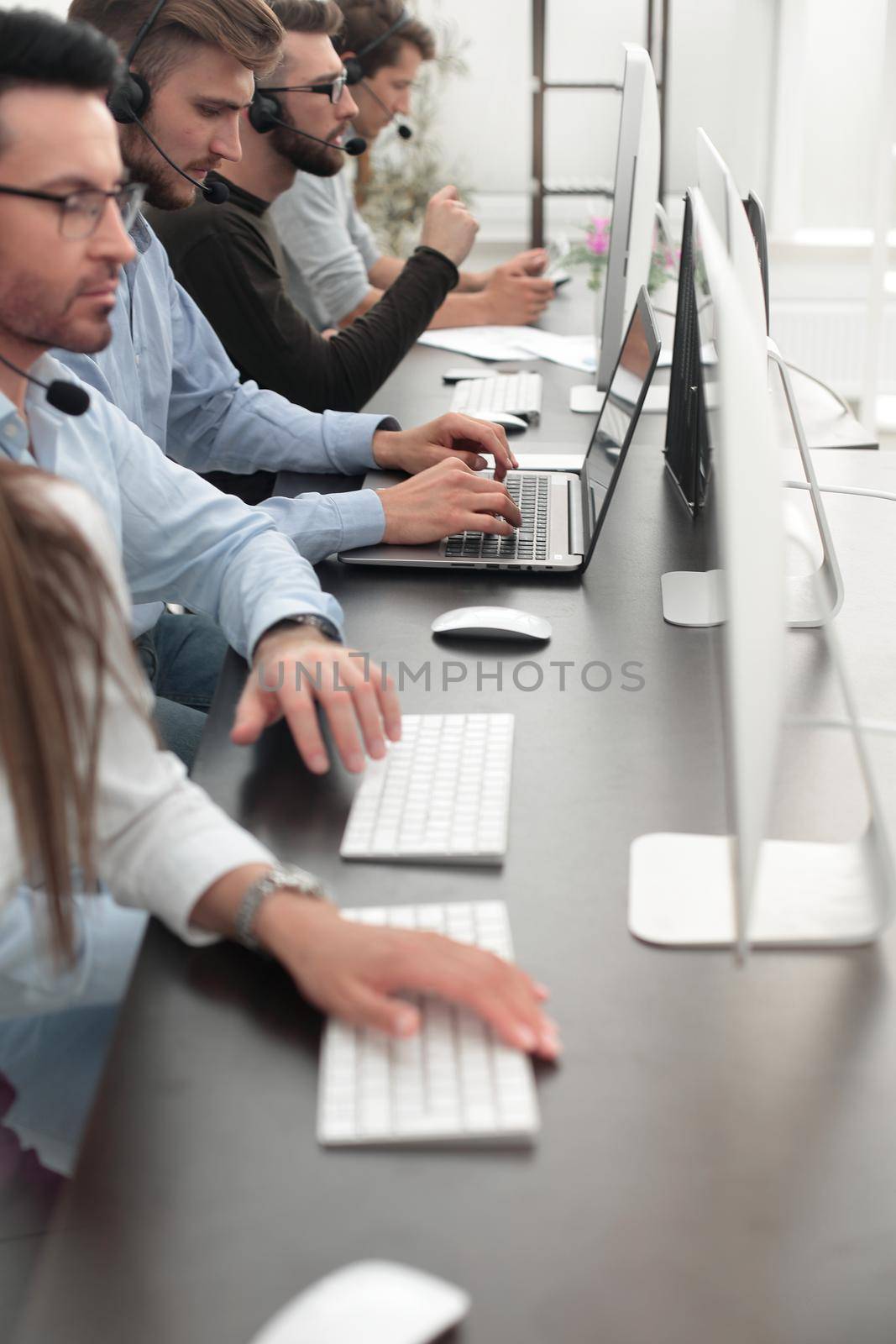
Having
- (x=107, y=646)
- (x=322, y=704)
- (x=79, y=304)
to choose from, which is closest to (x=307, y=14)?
(x=79, y=304)

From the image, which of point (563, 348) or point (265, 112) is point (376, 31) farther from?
point (563, 348)

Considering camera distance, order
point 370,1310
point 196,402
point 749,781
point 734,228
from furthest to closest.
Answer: point 196,402
point 734,228
point 749,781
point 370,1310

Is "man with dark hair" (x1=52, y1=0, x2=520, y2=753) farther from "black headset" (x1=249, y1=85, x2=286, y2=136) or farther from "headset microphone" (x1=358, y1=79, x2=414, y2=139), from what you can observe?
"headset microphone" (x1=358, y1=79, x2=414, y2=139)

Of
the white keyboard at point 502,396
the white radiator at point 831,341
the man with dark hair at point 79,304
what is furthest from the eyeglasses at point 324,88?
the white radiator at point 831,341

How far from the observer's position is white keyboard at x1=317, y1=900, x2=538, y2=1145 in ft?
2.08

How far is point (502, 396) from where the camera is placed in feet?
6.65

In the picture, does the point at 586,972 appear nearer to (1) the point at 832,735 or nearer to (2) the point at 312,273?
(1) the point at 832,735

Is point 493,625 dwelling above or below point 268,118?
below

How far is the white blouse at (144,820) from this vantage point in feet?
2.52

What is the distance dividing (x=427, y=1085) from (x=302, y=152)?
183 cm

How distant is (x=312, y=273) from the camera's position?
2.67 m

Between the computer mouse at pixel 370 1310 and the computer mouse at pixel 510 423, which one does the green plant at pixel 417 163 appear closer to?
the computer mouse at pixel 510 423

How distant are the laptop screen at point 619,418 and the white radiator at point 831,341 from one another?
288 centimetres

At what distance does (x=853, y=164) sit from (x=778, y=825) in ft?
12.5
